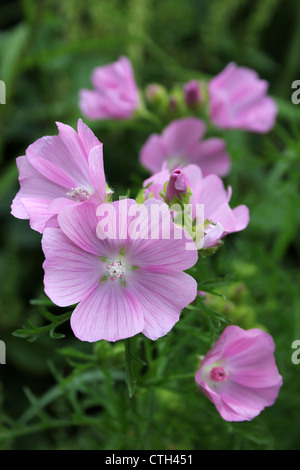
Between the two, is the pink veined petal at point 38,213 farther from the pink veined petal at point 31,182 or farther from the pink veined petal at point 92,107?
the pink veined petal at point 92,107

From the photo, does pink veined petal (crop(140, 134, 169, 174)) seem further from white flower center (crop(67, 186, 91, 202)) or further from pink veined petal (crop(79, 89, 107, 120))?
white flower center (crop(67, 186, 91, 202))

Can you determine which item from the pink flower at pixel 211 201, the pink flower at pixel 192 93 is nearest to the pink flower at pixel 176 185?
the pink flower at pixel 211 201

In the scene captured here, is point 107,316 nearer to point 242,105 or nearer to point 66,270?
point 66,270

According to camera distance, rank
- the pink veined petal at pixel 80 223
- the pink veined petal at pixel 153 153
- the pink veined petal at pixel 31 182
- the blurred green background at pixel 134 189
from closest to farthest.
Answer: the pink veined petal at pixel 80 223, the pink veined petal at pixel 31 182, the blurred green background at pixel 134 189, the pink veined petal at pixel 153 153

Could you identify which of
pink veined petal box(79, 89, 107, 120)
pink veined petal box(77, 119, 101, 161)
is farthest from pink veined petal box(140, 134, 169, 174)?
pink veined petal box(77, 119, 101, 161)

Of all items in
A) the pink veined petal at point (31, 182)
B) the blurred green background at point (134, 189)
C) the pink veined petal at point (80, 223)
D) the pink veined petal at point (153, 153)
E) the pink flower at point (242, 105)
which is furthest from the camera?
the pink flower at point (242, 105)
